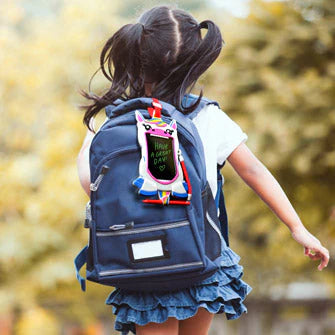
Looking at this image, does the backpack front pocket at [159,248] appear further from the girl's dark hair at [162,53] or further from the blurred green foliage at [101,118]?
the blurred green foliage at [101,118]

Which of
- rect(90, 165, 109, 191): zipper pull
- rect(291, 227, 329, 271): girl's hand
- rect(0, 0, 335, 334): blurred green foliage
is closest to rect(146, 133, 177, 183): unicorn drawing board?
rect(90, 165, 109, 191): zipper pull

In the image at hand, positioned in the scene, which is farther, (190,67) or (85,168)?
(85,168)

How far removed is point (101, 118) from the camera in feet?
Result: 28.0

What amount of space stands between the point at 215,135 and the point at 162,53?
0.97 ft

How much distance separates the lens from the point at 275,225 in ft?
25.4

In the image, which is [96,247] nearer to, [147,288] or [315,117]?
[147,288]

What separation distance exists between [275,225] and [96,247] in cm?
599

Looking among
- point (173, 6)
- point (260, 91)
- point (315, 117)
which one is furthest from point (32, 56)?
point (173, 6)

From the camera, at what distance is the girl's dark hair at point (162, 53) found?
2098 millimetres

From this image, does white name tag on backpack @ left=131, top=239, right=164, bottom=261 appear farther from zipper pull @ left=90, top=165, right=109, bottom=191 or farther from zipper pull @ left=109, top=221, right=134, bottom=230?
zipper pull @ left=90, top=165, right=109, bottom=191

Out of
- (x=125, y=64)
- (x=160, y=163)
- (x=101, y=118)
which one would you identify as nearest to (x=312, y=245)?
(x=160, y=163)

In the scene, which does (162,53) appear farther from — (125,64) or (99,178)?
(99,178)

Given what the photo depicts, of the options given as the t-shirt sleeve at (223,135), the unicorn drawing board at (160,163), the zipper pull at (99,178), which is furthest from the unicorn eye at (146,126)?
the t-shirt sleeve at (223,135)

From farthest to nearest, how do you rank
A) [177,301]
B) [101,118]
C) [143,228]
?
[101,118] → [177,301] → [143,228]
